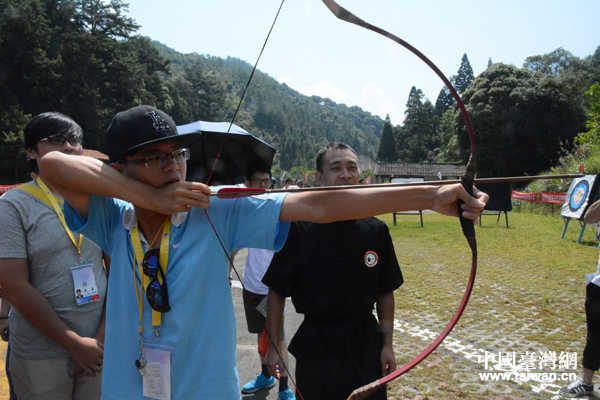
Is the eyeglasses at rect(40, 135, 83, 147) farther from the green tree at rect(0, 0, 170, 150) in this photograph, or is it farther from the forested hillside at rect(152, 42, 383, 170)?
the green tree at rect(0, 0, 170, 150)

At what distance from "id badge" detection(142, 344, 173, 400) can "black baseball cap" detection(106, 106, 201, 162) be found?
0.68m

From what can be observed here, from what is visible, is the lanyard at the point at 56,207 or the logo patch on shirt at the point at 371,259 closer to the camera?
the lanyard at the point at 56,207

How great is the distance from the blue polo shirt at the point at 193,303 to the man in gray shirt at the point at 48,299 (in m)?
0.60

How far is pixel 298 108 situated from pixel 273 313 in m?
2.54

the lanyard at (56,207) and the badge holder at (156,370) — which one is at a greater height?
the lanyard at (56,207)

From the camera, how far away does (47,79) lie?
99.7ft

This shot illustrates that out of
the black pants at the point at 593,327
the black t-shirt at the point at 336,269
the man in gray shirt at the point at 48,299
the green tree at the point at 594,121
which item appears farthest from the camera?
the green tree at the point at 594,121

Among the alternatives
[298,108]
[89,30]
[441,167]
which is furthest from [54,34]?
[298,108]

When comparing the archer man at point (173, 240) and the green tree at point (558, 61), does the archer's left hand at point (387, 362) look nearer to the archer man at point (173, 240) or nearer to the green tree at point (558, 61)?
the archer man at point (173, 240)

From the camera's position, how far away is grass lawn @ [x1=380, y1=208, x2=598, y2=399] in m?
3.47

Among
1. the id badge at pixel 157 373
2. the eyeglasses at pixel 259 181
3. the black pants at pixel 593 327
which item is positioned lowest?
the black pants at pixel 593 327

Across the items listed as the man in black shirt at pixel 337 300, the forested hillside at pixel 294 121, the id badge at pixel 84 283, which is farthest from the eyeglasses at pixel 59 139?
the man in black shirt at pixel 337 300

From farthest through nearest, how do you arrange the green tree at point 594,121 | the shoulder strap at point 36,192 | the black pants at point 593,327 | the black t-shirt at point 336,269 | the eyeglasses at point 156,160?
the green tree at point 594,121
the black pants at point 593,327
the black t-shirt at point 336,269
the shoulder strap at point 36,192
the eyeglasses at point 156,160

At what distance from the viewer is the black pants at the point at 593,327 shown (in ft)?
9.81
